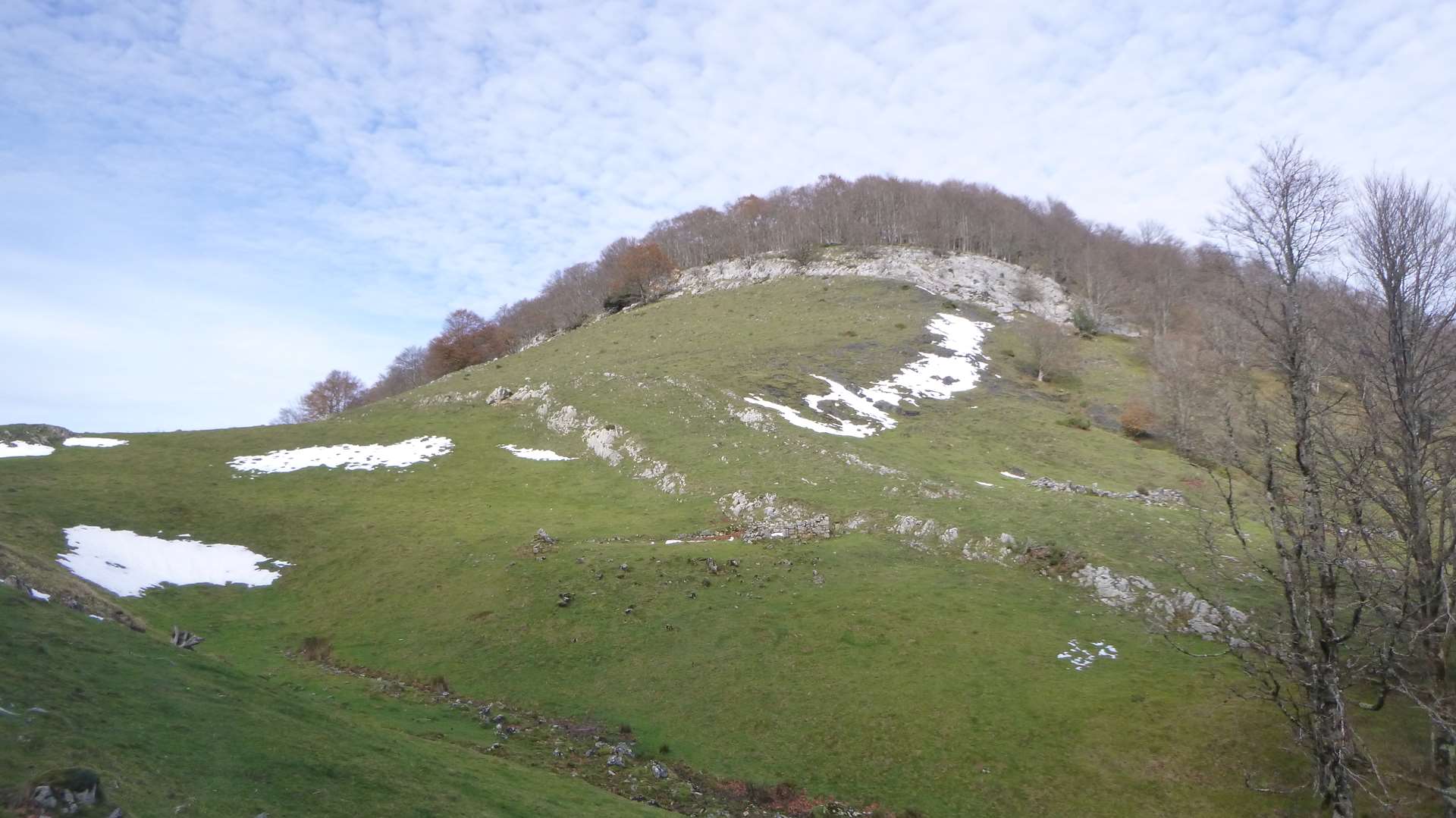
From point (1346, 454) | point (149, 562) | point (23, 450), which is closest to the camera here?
point (1346, 454)

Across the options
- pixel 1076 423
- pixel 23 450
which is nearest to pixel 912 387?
pixel 1076 423

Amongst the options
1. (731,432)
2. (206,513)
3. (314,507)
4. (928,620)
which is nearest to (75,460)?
(206,513)

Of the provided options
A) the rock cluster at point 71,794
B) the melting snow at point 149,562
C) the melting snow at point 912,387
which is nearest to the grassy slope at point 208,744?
the rock cluster at point 71,794

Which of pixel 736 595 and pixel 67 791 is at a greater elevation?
pixel 67 791

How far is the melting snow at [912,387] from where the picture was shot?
52.0 m

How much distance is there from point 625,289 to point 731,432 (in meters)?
64.9

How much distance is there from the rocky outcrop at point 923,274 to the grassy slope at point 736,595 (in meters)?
47.2

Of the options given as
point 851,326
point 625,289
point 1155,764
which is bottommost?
point 1155,764

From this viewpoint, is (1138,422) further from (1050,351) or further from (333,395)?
(333,395)

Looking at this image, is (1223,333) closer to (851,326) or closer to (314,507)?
(314,507)

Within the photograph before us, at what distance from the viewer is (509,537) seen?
3497 centimetres

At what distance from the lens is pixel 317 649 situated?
2683 cm

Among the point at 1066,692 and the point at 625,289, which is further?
the point at 625,289

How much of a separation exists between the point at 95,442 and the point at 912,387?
59536mm
